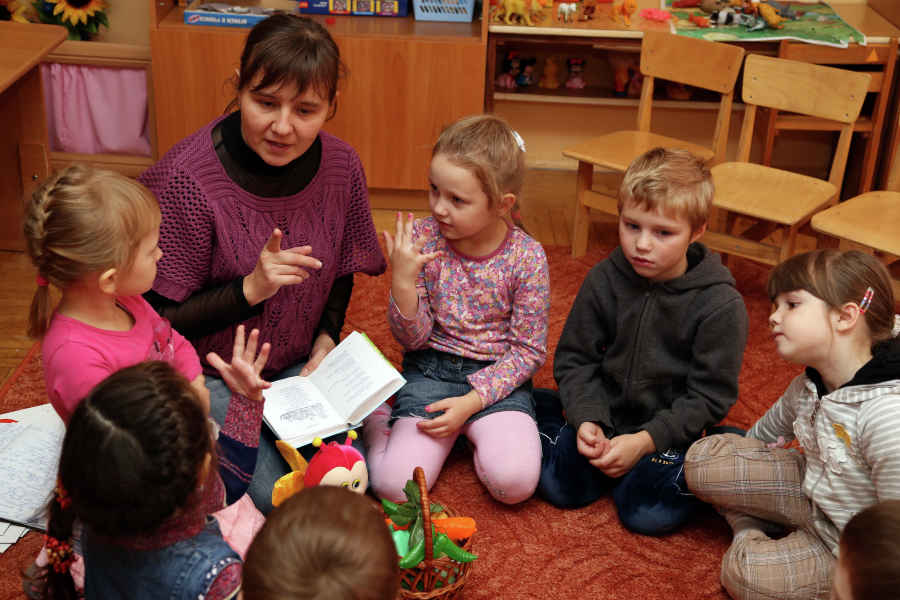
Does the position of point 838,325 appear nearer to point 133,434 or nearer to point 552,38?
point 133,434

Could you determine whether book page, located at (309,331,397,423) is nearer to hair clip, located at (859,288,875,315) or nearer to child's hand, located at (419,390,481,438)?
child's hand, located at (419,390,481,438)

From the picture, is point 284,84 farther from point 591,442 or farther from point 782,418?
point 782,418

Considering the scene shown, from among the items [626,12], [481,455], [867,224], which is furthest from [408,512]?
[626,12]

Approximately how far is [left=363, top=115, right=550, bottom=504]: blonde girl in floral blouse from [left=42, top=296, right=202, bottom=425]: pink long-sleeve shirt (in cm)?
55

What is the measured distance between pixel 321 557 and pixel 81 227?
0.70 metres

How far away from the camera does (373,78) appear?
3.04 m

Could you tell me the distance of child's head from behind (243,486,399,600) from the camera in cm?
83

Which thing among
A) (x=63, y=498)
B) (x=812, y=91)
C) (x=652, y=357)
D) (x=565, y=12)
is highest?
(x=565, y=12)

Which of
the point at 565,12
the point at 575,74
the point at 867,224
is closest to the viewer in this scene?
the point at 867,224

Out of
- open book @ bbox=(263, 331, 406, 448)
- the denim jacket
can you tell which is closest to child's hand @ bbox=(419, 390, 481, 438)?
open book @ bbox=(263, 331, 406, 448)

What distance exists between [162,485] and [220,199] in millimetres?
777

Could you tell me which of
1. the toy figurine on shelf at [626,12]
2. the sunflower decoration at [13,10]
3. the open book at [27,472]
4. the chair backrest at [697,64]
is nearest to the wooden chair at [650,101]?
the chair backrest at [697,64]

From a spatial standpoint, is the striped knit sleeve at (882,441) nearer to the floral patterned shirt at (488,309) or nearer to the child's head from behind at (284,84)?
the floral patterned shirt at (488,309)

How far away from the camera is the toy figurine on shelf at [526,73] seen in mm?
3477
